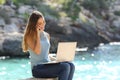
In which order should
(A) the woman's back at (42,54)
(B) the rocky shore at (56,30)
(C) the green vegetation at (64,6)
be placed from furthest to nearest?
1. (C) the green vegetation at (64,6)
2. (B) the rocky shore at (56,30)
3. (A) the woman's back at (42,54)

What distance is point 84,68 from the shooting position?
16.4 m

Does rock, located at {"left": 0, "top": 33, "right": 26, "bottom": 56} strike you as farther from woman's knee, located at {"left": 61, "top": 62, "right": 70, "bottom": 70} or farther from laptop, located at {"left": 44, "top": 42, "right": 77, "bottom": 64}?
woman's knee, located at {"left": 61, "top": 62, "right": 70, "bottom": 70}

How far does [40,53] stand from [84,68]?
9.72 meters

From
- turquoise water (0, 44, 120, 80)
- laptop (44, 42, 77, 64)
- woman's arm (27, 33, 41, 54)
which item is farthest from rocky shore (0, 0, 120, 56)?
woman's arm (27, 33, 41, 54)

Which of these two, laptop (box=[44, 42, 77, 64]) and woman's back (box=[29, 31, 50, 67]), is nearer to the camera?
woman's back (box=[29, 31, 50, 67])

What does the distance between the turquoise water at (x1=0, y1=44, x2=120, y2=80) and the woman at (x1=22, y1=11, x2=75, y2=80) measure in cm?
639

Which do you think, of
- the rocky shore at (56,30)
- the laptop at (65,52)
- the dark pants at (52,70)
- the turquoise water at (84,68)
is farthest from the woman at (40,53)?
the rocky shore at (56,30)

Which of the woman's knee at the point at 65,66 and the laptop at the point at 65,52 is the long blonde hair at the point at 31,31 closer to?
the laptop at the point at 65,52

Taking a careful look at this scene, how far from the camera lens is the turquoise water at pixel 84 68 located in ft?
45.5

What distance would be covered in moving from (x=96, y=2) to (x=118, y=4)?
597 cm

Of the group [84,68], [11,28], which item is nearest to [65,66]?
[84,68]

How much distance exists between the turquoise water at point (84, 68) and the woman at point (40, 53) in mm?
6387

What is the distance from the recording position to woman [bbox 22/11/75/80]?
265 inches

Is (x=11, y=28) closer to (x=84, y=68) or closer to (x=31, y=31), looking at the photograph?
(x=84, y=68)
